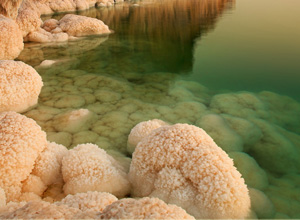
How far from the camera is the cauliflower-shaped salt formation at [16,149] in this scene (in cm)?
206

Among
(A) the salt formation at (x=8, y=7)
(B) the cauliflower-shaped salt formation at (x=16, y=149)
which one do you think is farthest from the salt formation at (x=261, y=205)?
(A) the salt formation at (x=8, y=7)

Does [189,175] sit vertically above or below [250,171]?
above

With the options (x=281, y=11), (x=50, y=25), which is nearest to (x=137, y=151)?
(x=50, y=25)

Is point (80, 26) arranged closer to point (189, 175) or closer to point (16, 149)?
point (16, 149)

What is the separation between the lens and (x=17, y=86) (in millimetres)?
3500

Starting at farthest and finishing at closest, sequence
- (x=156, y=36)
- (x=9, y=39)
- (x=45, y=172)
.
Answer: (x=156, y=36) → (x=9, y=39) → (x=45, y=172)

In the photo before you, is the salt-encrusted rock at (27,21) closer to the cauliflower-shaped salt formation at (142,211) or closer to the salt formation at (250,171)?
the salt formation at (250,171)

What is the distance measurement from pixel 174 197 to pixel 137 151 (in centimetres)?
46

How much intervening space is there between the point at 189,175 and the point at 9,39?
16.4 ft

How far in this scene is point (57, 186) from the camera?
7.49ft

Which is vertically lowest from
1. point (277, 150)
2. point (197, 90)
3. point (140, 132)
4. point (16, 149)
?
point (277, 150)

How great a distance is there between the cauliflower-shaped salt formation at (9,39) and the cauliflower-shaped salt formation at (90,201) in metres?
4.86

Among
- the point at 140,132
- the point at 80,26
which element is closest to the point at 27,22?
the point at 80,26

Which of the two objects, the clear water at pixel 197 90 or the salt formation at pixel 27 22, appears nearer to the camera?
the clear water at pixel 197 90
